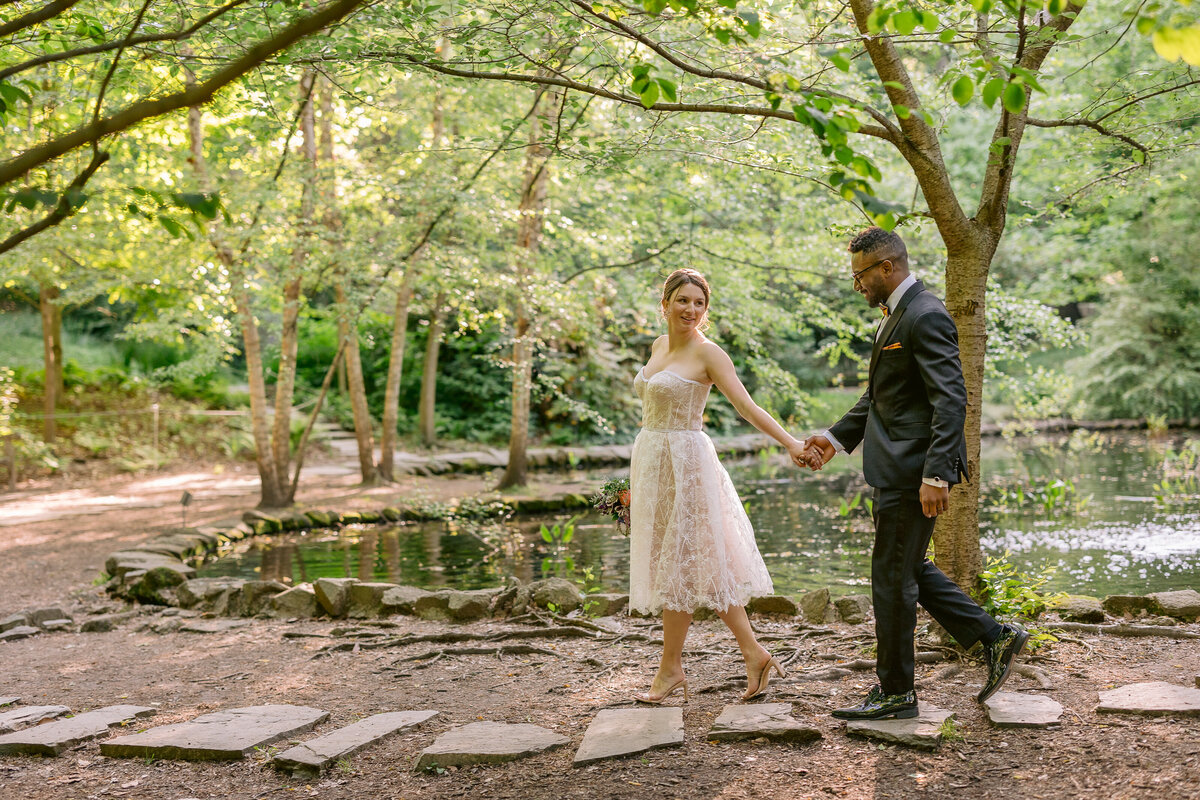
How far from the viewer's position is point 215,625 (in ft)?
21.8

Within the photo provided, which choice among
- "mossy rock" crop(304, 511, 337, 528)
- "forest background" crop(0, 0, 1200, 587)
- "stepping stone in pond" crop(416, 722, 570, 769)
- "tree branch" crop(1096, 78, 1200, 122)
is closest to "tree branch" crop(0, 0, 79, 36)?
"forest background" crop(0, 0, 1200, 587)

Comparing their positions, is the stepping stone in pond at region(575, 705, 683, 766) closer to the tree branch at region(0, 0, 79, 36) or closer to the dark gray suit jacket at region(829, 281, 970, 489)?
the dark gray suit jacket at region(829, 281, 970, 489)

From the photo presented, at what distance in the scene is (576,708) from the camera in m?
4.24

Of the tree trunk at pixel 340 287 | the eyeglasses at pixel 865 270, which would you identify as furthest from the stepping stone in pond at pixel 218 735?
the tree trunk at pixel 340 287

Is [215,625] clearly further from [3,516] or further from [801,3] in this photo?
[3,516]

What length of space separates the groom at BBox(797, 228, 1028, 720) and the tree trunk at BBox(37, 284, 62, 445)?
15.0 meters

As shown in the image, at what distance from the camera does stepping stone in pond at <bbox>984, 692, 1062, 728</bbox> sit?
11.5 feet

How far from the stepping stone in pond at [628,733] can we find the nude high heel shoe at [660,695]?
19 cm

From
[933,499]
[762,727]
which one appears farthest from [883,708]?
[933,499]

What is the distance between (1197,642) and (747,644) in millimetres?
2539

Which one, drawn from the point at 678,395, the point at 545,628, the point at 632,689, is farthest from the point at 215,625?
the point at 678,395

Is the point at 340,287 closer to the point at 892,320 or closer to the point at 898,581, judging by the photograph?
the point at 892,320

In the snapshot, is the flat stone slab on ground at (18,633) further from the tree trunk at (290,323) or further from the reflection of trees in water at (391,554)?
the tree trunk at (290,323)

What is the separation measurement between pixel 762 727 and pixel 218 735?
2272 mm
